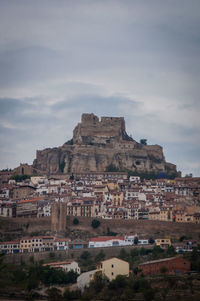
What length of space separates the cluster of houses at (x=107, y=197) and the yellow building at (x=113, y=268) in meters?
16.8

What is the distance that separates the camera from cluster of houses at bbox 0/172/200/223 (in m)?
69.8

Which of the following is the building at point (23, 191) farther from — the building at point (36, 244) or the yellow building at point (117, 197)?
the building at point (36, 244)

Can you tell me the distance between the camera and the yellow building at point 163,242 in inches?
2388

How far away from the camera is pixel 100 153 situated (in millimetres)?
89312

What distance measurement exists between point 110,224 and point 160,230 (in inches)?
177

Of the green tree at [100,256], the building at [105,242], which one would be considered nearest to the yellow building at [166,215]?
the building at [105,242]

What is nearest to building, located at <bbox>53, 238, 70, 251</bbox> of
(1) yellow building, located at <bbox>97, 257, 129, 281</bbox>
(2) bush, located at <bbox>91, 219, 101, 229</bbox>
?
(2) bush, located at <bbox>91, 219, 101, 229</bbox>

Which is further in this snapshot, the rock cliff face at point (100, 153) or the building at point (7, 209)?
the rock cliff face at point (100, 153)

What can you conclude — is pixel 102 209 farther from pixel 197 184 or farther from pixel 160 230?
pixel 197 184

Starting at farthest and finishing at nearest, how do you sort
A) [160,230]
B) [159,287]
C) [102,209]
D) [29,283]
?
[102,209]
[160,230]
[29,283]
[159,287]

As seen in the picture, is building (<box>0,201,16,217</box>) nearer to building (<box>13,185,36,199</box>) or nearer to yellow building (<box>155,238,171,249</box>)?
building (<box>13,185,36,199</box>)

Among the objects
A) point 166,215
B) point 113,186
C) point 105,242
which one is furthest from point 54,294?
point 113,186

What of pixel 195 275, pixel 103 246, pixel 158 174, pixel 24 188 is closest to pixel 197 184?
pixel 158 174

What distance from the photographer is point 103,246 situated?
60.4 metres
